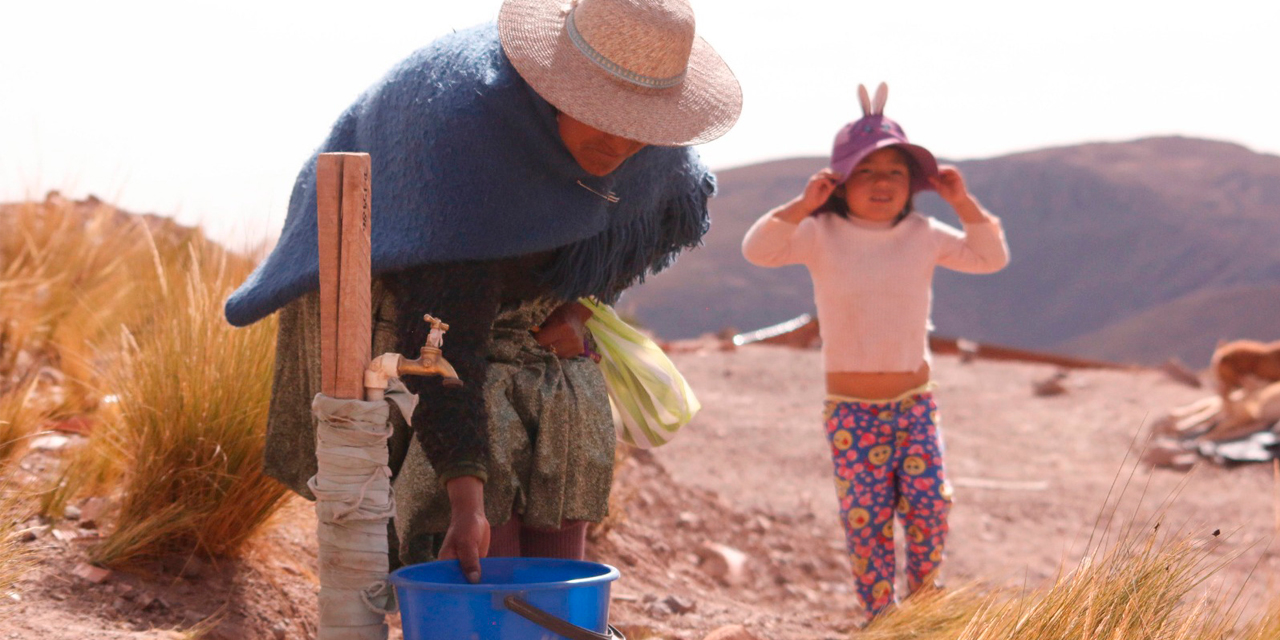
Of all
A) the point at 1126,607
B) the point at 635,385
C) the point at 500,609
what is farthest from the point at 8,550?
the point at 1126,607

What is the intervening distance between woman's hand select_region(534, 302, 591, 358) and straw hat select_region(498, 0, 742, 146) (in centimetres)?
60

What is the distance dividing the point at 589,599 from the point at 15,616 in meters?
1.46

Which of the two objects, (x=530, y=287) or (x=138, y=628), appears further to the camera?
(x=138, y=628)

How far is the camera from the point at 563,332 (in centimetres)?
283

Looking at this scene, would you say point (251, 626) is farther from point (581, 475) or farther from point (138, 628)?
point (581, 475)

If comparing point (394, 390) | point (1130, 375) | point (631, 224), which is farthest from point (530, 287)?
point (1130, 375)

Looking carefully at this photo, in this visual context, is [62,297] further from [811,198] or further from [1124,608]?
[1124,608]

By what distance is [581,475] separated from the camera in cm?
272

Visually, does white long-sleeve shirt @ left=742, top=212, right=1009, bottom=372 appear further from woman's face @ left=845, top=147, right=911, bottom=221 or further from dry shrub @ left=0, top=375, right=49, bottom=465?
dry shrub @ left=0, top=375, right=49, bottom=465

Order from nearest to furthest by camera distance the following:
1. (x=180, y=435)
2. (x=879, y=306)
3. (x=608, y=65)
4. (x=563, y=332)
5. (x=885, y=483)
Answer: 1. (x=608, y=65)
2. (x=563, y=332)
3. (x=180, y=435)
4. (x=885, y=483)
5. (x=879, y=306)

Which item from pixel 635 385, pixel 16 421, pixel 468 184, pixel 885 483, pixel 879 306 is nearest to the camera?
pixel 468 184

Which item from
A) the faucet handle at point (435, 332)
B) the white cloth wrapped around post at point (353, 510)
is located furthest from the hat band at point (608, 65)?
the white cloth wrapped around post at point (353, 510)

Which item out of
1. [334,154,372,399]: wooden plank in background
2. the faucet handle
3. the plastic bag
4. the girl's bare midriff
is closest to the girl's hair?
the girl's bare midriff

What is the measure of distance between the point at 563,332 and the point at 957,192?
2.07 meters
